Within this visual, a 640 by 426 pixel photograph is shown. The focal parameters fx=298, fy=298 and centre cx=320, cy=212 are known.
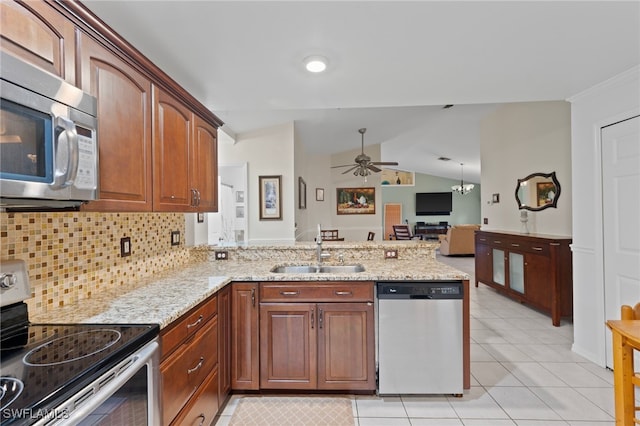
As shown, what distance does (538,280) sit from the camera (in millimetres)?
3582

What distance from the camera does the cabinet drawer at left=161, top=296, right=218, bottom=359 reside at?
4.30ft

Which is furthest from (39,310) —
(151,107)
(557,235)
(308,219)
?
(308,219)

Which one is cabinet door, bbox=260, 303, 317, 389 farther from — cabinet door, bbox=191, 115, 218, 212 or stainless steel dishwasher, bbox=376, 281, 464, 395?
cabinet door, bbox=191, 115, 218, 212

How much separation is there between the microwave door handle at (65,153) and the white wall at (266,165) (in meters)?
3.62

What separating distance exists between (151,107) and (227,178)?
3.35m

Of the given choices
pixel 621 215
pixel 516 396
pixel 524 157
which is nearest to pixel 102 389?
pixel 516 396

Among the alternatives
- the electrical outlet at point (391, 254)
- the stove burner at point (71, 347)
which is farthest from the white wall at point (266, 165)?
the stove burner at point (71, 347)

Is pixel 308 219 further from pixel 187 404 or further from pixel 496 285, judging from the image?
pixel 187 404

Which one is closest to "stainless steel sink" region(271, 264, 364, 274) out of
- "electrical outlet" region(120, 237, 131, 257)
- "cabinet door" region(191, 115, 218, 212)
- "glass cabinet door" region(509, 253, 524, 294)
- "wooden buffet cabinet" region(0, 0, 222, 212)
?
"cabinet door" region(191, 115, 218, 212)

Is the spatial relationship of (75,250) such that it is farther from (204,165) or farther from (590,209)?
(590,209)

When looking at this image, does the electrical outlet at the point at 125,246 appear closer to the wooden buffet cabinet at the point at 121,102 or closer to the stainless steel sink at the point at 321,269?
the wooden buffet cabinet at the point at 121,102

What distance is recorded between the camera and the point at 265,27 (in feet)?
5.25

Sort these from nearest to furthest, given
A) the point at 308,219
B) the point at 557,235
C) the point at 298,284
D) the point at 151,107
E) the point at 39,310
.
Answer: the point at 39,310
the point at 151,107
the point at 298,284
the point at 557,235
the point at 308,219

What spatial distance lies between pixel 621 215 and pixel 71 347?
133 inches
